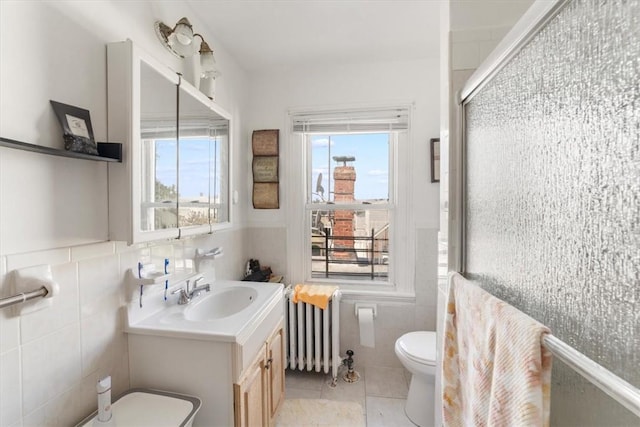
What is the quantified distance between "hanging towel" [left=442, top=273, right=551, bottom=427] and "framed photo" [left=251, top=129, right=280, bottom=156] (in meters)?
1.78

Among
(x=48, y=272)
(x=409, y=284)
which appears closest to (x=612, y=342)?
(x=48, y=272)

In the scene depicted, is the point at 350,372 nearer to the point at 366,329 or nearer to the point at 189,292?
the point at 366,329

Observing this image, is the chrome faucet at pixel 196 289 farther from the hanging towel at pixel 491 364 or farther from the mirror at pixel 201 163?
the hanging towel at pixel 491 364

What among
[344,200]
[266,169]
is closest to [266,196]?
[266,169]

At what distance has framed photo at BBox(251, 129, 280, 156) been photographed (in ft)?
7.53

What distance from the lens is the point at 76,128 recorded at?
912mm

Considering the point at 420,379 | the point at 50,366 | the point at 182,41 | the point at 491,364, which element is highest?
the point at 182,41

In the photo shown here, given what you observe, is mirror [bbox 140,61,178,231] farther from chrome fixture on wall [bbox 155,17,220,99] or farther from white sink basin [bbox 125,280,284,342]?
white sink basin [bbox 125,280,284,342]

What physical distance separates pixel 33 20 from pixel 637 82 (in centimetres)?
142

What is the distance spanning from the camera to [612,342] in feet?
1.48

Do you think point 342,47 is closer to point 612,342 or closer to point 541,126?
point 541,126

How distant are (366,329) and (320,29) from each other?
2.06 m

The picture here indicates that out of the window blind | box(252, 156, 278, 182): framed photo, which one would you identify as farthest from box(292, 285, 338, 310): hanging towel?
the window blind

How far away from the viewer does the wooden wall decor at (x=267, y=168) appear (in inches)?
90.4
